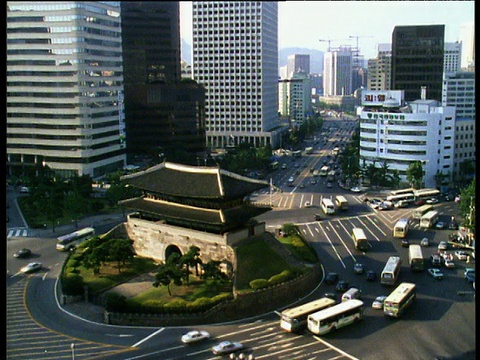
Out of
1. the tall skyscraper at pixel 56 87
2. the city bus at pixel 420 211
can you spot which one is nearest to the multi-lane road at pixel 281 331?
the city bus at pixel 420 211

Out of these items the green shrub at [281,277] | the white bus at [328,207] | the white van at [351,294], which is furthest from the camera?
the white bus at [328,207]

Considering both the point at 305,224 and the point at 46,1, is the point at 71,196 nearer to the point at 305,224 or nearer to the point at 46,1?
the point at 305,224

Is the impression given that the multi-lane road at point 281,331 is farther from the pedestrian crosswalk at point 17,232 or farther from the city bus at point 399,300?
the pedestrian crosswalk at point 17,232

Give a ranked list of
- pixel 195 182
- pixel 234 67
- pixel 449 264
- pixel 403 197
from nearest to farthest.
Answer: pixel 195 182 → pixel 449 264 → pixel 403 197 → pixel 234 67

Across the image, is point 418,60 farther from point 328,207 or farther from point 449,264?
point 449,264

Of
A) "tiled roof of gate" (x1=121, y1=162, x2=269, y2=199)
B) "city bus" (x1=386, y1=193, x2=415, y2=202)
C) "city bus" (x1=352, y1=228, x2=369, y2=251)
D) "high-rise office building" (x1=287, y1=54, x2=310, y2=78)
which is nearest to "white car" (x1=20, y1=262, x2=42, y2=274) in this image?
"tiled roof of gate" (x1=121, y1=162, x2=269, y2=199)

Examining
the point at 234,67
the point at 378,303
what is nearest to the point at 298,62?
the point at 234,67

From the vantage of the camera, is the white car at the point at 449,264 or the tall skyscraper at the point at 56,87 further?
the tall skyscraper at the point at 56,87
